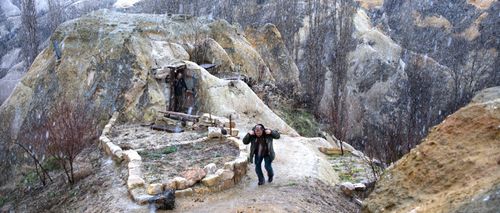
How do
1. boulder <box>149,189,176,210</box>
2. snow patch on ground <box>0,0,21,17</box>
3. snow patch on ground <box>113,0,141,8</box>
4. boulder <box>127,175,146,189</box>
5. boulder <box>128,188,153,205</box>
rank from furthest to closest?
snow patch on ground <box>0,0,21,17</box> < snow patch on ground <box>113,0,141,8</box> < boulder <box>127,175,146,189</box> < boulder <box>128,188,153,205</box> < boulder <box>149,189,176,210</box>

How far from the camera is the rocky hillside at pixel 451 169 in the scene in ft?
15.1

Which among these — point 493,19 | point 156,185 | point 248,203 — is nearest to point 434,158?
point 248,203

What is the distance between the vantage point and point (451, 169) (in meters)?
5.24

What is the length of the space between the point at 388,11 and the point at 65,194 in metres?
57.1

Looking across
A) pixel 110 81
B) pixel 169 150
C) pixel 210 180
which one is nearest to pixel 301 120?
pixel 110 81

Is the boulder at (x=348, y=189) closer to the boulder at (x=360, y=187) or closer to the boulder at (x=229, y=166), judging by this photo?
the boulder at (x=360, y=187)

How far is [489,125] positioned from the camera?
527 centimetres

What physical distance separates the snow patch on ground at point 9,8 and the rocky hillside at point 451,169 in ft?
204

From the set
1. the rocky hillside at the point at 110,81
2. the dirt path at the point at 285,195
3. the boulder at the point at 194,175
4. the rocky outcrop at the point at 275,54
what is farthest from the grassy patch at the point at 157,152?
the rocky outcrop at the point at 275,54

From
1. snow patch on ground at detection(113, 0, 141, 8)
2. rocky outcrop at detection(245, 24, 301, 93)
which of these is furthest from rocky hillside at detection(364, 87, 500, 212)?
snow patch on ground at detection(113, 0, 141, 8)

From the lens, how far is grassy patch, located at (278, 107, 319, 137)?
74.9 feet

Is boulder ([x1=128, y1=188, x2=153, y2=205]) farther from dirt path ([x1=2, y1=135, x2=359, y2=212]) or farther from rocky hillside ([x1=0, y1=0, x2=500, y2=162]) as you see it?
rocky hillside ([x1=0, y1=0, x2=500, y2=162])

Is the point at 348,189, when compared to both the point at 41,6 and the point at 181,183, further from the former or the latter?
the point at 41,6

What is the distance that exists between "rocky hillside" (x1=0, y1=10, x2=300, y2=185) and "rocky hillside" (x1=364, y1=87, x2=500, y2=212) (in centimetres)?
1255
